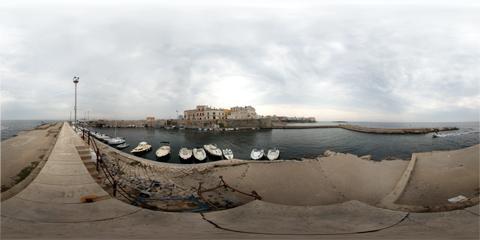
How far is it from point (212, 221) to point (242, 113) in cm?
5165

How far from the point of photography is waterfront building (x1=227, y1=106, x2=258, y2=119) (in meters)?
54.0

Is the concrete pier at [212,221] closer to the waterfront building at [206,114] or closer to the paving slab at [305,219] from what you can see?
the paving slab at [305,219]

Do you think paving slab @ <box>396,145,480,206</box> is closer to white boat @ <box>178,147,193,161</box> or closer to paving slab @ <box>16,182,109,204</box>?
paving slab @ <box>16,182,109,204</box>

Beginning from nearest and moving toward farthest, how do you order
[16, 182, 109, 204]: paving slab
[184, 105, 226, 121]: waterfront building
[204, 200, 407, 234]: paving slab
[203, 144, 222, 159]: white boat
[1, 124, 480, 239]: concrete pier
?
[1, 124, 480, 239]: concrete pier
[204, 200, 407, 234]: paving slab
[16, 182, 109, 204]: paving slab
[203, 144, 222, 159]: white boat
[184, 105, 226, 121]: waterfront building

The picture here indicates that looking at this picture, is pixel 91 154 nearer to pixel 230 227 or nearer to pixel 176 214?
pixel 176 214

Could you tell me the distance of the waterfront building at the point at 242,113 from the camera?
54.0m

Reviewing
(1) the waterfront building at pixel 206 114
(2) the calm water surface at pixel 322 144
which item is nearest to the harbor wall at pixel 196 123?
(1) the waterfront building at pixel 206 114

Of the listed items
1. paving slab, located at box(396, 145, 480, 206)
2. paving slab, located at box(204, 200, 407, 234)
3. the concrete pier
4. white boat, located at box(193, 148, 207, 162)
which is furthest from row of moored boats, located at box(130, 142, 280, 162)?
paving slab, located at box(204, 200, 407, 234)

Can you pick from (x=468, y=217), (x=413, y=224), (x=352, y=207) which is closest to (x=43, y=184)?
(x=352, y=207)

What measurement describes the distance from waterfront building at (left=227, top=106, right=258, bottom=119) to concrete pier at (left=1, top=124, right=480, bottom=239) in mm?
50594

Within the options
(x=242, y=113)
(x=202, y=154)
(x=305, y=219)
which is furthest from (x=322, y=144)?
(x=242, y=113)

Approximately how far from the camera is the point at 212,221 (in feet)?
9.01

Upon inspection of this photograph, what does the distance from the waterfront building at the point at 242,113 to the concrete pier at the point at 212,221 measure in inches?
1992

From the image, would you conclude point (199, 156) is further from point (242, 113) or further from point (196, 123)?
point (242, 113)
